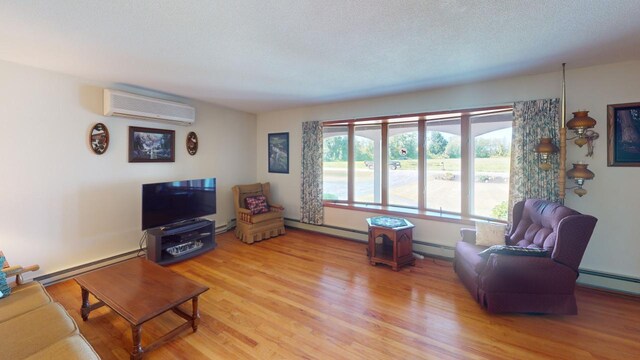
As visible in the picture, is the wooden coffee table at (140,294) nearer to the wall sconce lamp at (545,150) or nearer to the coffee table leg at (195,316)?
the coffee table leg at (195,316)

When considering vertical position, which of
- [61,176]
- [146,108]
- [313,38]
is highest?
[313,38]

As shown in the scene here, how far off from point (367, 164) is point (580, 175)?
2.77m

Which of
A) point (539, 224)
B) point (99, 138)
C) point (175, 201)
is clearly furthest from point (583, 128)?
point (99, 138)

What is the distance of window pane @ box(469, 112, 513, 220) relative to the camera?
3.46m

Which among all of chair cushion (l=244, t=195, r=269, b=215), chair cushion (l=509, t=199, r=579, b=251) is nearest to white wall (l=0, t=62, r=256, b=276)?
chair cushion (l=244, t=195, r=269, b=215)

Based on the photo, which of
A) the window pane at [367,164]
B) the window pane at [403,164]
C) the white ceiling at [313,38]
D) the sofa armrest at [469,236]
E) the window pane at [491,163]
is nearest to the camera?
the white ceiling at [313,38]

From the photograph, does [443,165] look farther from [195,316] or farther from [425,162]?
[195,316]

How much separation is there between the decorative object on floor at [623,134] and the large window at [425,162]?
90 centimetres

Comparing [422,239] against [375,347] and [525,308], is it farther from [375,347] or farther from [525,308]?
[375,347]

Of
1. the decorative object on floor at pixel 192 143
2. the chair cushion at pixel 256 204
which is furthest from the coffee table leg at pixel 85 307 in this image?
the decorative object on floor at pixel 192 143

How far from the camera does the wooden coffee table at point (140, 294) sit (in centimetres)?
185

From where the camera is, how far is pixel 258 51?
2412mm

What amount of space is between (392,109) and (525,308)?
118 inches

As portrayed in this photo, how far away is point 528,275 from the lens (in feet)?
Answer: 7.52
